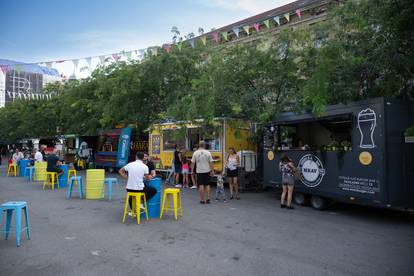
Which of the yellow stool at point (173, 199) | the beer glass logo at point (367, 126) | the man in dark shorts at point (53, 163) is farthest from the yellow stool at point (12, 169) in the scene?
the beer glass logo at point (367, 126)

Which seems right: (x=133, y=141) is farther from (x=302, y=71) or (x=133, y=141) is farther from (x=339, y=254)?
(x=339, y=254)

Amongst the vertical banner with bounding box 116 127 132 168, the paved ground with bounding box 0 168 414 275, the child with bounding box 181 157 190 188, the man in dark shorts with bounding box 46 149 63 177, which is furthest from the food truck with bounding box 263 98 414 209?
the vertical banner with bounding box 116 127 132 168

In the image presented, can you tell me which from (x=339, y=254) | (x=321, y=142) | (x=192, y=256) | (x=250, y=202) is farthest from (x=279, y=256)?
(x=321, y=142)

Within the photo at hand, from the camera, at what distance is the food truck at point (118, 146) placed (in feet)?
70.7

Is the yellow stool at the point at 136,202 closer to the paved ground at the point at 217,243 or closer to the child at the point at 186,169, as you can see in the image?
the paved ground at the point at 217,243

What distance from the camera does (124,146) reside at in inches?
850

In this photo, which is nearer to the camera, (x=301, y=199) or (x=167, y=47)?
(x=301, y=199)

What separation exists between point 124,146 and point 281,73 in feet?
38.8

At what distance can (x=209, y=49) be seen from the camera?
1914 cm

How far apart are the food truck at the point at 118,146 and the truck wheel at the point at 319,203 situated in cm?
1391

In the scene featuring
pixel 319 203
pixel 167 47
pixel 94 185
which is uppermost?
pixel 167 47

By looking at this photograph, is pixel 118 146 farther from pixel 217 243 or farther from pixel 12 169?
pixel 217 243

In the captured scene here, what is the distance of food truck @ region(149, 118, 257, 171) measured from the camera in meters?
14.3

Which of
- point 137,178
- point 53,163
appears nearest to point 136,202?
point 137,178
